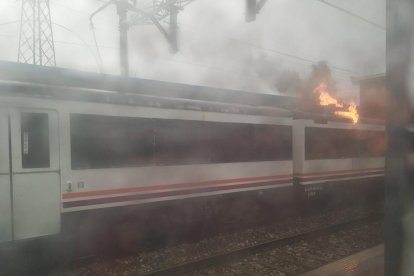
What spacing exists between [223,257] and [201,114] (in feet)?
5.83

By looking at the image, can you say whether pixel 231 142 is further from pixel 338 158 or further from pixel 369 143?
pixel 369 143

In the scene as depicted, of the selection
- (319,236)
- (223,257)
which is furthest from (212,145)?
(319,236)

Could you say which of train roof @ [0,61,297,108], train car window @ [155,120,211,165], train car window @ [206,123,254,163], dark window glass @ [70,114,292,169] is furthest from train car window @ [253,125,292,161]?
train car window @ [155,120,211,165]

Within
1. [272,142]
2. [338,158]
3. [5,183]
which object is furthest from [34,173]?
[338,158]

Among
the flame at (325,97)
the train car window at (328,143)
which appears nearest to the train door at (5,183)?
the train car window at (328,143)

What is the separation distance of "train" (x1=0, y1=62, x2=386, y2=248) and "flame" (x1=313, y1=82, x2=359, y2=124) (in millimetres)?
425

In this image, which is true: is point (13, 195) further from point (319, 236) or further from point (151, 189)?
point (319, 236)

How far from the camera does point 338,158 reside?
6926mm

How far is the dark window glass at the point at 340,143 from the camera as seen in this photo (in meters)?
6.46

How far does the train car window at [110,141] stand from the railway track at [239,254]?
1194 mm

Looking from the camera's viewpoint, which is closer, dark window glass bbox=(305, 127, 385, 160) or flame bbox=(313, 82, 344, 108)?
dark window glass bbox=(305, 127, 385, 160)

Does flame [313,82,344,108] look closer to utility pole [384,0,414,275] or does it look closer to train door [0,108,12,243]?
train door [0,108,12,243]

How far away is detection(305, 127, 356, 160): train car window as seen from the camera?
642cm

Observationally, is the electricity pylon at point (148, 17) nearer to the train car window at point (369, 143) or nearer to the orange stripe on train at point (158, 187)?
the orange stripe on train at point (158, 187)
